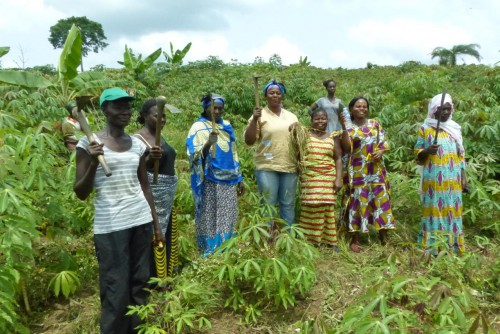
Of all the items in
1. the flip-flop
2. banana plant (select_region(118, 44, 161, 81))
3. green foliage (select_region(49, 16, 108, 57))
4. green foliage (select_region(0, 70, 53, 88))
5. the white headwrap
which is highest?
green foliage (select_region(49, 16, 108, 57))

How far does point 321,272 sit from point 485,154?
2996 millimetres

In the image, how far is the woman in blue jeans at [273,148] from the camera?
347cm

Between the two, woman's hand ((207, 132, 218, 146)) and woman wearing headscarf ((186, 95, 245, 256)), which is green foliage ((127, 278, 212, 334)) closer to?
woman wearing headscarf ((186, 95, 245, 256))

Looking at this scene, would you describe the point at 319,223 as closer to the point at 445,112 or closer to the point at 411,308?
the point at 445,112

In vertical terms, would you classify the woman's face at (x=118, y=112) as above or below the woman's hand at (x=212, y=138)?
above

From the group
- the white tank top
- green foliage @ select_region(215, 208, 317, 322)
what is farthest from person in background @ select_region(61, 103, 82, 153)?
green foliage @ select_region(215, 208, 317, 322)

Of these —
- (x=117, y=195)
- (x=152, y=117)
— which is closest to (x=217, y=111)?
(x=152, y=117)

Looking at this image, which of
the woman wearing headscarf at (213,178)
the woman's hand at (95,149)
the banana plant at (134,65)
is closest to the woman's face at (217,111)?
the woman wearing headscarf at (213,178)

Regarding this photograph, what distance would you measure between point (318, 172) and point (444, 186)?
1048mm

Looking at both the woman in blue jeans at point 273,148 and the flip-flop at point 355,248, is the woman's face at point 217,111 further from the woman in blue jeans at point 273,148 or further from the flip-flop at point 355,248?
the flip-flop at point 355,248

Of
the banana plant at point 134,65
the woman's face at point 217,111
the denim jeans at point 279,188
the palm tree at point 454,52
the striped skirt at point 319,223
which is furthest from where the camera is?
the palm tree at point 454,52

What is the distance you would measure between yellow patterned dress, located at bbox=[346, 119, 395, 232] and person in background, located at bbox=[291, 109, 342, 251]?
0.19m

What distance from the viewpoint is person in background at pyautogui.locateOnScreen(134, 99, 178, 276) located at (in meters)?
2.73

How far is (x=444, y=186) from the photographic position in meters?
3.55
